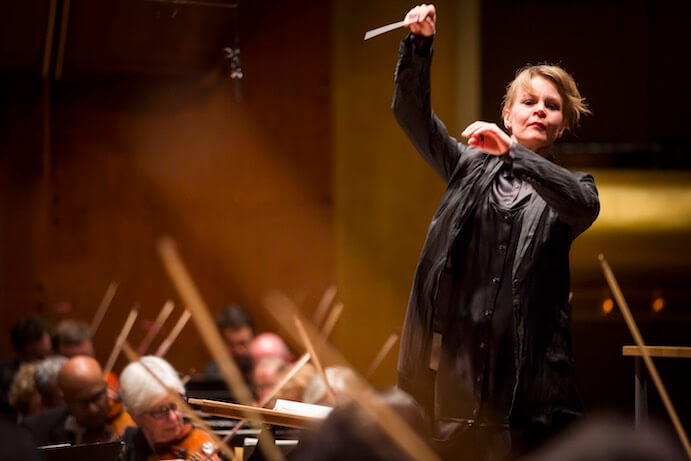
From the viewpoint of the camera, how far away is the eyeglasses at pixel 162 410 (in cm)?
368

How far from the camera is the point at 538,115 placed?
262 cm

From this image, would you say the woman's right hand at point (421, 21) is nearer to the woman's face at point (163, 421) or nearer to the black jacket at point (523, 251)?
A: the black jacket at point (523, 251)

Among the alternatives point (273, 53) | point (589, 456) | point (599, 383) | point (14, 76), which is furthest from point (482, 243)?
point (14, 76)

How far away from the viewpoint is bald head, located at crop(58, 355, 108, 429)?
168 inches

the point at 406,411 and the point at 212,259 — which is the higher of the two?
the point at 406,411

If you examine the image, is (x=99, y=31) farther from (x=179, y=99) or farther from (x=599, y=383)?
(x=599, y=383)

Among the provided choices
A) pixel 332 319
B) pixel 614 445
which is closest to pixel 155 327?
pixel 332 319

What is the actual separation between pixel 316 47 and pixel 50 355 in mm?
2514

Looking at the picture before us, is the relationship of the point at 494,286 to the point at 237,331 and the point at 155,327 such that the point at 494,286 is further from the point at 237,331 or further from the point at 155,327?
the point at 155,327

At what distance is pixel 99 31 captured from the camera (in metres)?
5.63

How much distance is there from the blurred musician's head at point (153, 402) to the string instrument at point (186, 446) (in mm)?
23

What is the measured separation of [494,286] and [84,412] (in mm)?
2283

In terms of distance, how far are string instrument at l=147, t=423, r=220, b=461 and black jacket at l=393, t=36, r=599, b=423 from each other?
1.20 m

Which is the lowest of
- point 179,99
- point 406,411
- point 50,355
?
point 50,355
